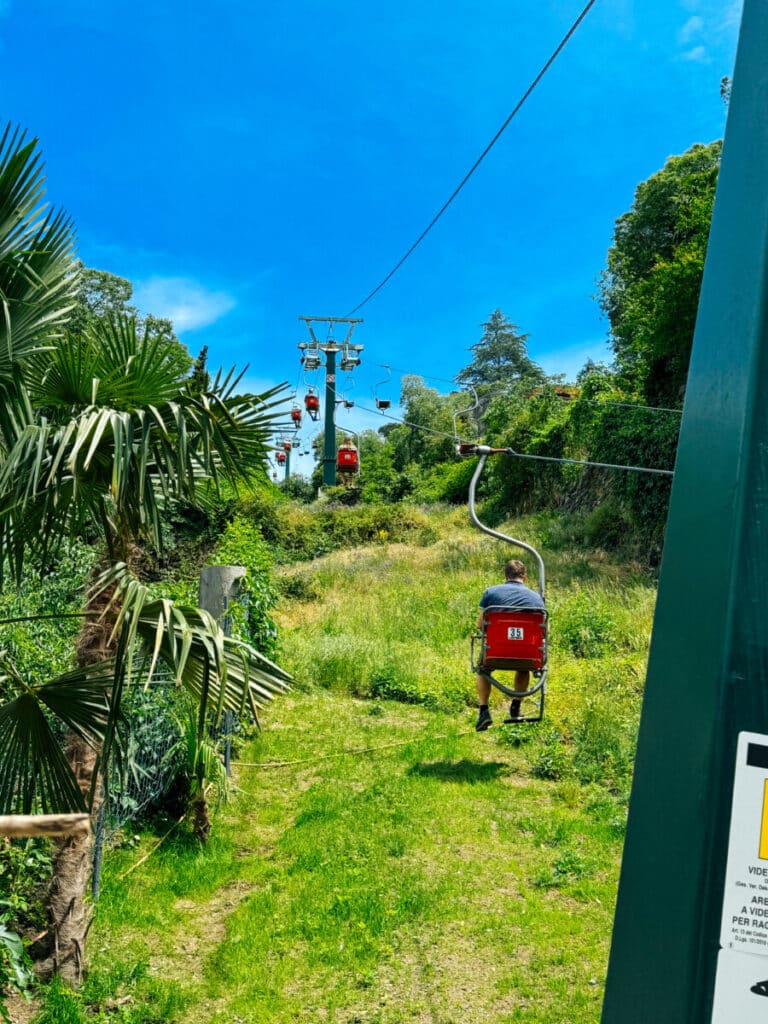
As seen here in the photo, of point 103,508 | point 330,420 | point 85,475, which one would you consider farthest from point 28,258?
point 330,420

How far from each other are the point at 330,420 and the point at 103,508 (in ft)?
102

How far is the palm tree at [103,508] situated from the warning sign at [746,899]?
7.83 feet

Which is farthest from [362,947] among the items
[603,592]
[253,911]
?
[603,592]

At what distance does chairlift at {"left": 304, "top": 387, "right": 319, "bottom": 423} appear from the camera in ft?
89.0

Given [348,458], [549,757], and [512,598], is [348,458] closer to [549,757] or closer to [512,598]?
[549,757]

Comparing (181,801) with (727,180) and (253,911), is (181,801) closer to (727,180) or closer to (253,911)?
(253,911)

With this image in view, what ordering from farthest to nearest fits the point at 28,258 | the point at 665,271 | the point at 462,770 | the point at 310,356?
the point at 310,356, the point at 665,271, the point at 462,770, the point at 28,258

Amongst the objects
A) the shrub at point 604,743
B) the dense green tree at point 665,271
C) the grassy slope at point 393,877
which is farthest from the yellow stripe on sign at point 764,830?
the dense green tree at point 665,271

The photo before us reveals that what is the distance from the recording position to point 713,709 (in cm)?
55

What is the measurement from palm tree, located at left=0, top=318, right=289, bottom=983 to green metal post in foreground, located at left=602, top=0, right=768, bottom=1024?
2.34 m

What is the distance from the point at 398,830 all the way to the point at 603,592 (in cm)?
867

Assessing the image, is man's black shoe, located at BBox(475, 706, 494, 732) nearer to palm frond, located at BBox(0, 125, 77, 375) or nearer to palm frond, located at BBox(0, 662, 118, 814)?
palm frond, located at BBox(0, 662, 118, 814)

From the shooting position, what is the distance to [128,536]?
143 inches

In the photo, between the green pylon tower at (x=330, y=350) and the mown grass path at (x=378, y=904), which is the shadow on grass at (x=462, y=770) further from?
the green pylon tower at (x=330, y=350)
